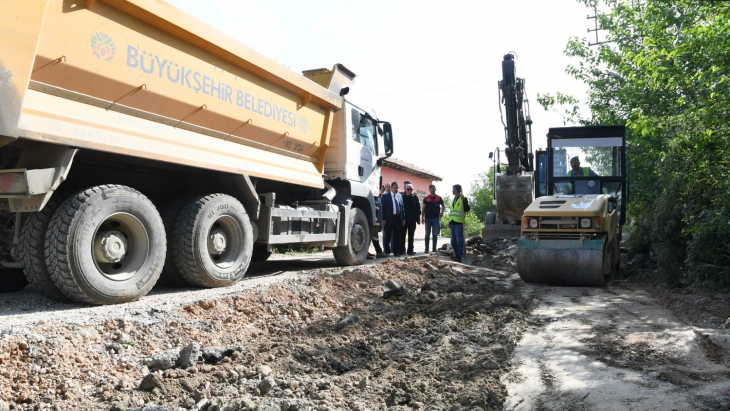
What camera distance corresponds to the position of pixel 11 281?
5.39 meters

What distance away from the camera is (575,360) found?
11.8 feet

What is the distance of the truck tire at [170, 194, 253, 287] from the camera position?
5.51 metres

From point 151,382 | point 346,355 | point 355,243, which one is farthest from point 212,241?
point 355,243

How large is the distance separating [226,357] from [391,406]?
1.36m

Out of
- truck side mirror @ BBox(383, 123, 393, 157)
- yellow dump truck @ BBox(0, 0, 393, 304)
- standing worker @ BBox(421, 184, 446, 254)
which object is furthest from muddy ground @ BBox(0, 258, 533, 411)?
standing worker @ BBox(421, 184, 446, 254)

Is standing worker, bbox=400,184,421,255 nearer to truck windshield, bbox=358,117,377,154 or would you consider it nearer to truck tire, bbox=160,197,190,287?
truck windshield, bbox=358,117,377,154

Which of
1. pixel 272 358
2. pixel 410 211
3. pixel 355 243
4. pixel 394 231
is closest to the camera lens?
pixel 272 358

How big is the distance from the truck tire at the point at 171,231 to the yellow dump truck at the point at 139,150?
0.05 feet

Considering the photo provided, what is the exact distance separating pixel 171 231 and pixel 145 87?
5.13 ft

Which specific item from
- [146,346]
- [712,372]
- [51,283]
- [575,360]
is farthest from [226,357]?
[712,372]

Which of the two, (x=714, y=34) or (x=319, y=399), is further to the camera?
(x=714, y=34)

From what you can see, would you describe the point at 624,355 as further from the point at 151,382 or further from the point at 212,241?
the point at 212,241

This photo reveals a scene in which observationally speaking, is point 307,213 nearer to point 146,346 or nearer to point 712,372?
point 146,346

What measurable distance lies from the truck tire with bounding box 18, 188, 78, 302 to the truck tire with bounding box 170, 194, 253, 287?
136 cm
